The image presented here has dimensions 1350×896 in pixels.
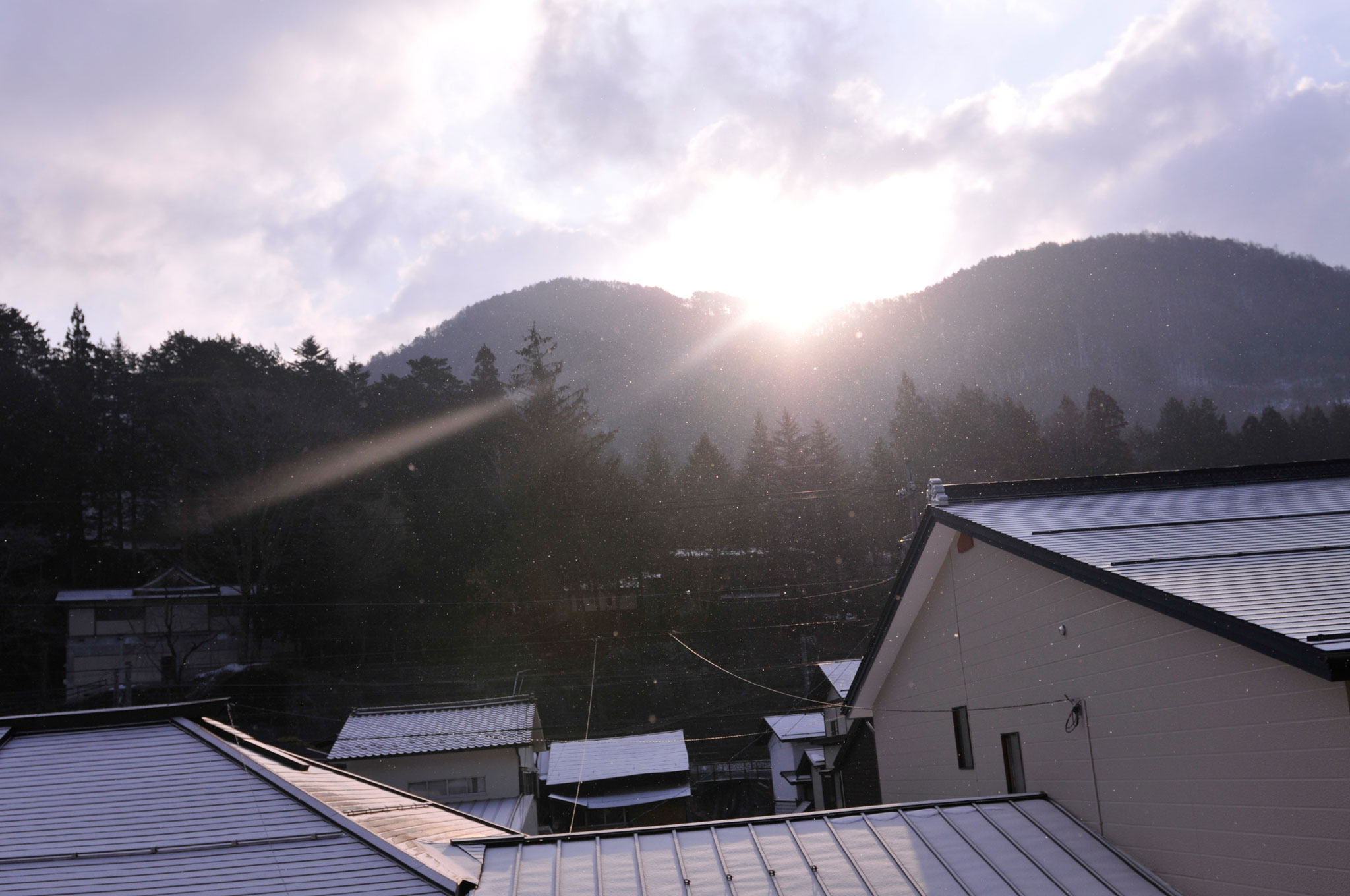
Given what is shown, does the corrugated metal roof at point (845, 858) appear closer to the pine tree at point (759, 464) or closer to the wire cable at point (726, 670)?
the wire cable at point (726, 670)

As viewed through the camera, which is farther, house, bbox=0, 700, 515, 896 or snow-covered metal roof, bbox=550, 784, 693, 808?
snow-covered metal roof, bbox=550, 784, 693, 808

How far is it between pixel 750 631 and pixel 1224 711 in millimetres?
26023

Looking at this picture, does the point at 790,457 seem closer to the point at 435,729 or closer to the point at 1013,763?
the point at 435,729

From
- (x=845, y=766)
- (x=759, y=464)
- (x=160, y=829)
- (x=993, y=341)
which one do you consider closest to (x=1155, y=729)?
(x=160, y=829)

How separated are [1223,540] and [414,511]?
2907 centimetres

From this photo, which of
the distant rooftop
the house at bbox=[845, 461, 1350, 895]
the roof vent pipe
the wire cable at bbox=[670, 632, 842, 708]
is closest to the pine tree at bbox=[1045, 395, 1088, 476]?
the wire cable at bbox=[670, 632, 842, 708]

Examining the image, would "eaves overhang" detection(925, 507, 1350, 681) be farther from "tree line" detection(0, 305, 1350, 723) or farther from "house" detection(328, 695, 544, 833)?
"tree line" detection(0, 305, 1350, 723)

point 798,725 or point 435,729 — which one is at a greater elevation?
point 435,729

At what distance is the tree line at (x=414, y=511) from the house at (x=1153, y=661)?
1775 cm

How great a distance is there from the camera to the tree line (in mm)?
28641

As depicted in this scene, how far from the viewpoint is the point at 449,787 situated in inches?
705

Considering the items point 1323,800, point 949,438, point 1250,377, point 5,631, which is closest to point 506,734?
point 1323,800

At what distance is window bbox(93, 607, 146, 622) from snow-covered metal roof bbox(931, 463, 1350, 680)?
98.7 ft

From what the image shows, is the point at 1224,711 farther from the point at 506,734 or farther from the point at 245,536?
the point at 245,536
